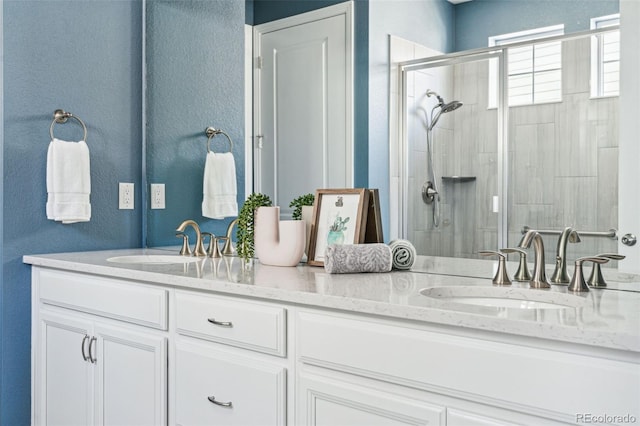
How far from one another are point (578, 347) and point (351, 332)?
484 mm

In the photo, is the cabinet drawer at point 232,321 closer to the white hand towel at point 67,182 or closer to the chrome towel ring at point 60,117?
the white hand towel at point 67,182

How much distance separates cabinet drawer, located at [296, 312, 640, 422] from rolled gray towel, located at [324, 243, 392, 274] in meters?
0.31

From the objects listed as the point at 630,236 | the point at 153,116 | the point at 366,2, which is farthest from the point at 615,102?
the point at 153,116

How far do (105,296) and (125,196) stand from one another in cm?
79

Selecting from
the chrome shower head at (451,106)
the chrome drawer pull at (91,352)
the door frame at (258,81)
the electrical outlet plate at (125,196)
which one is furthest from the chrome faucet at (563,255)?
the electrical outlet plate at (125,196)

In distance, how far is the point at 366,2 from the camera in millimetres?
1911

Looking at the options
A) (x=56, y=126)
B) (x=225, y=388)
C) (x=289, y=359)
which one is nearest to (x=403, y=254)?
(x=289, y=359)

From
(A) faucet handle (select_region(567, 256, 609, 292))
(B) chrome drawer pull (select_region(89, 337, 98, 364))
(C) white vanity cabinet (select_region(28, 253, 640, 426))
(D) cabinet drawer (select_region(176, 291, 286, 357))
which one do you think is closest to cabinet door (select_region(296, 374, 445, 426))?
(C) white vanity cabinet (select_region(28, 253, 640, 426))

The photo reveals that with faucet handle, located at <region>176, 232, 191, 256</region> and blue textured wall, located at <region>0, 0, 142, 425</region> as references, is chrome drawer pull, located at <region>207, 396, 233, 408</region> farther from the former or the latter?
blue textured wall, located at <region>0, 0, 142, 425</region>

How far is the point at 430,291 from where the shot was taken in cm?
156

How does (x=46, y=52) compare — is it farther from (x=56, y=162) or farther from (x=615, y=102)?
(x=615, y=102)

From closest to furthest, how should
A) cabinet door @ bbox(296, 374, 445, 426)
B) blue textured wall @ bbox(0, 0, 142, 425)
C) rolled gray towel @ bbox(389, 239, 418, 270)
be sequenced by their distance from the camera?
cabinet door @ bbox(296, 374, 445, 426) < rolled gray towel @ bbox(389, 239, 418, 270) < blue textured wall @ bbox(0, 0, 142, 425)

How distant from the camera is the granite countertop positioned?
1.08 meters

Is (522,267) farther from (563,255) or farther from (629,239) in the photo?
(629,239)
